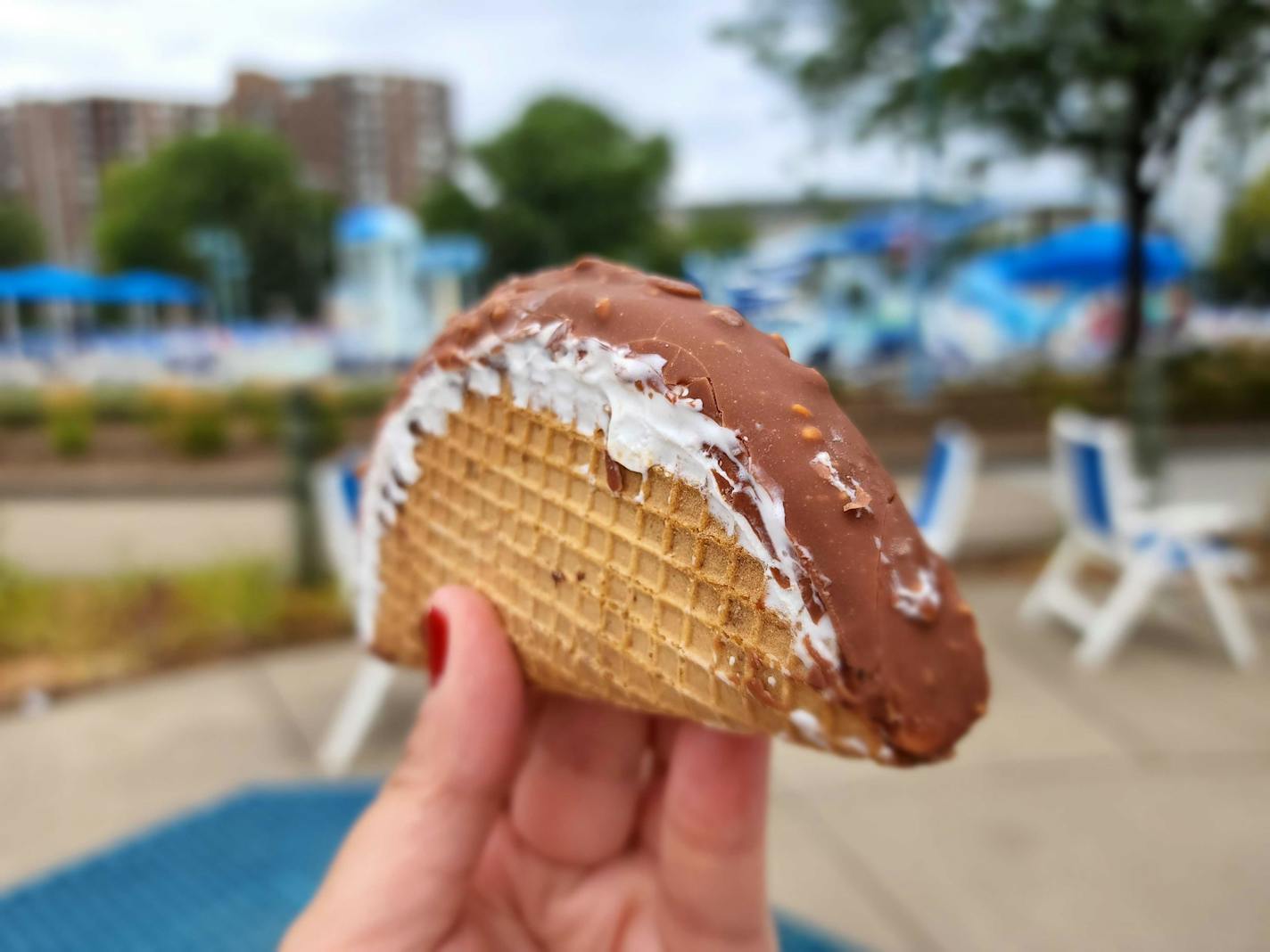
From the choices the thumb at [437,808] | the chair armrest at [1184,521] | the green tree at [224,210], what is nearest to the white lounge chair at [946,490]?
the chair armrest at [1184,521]

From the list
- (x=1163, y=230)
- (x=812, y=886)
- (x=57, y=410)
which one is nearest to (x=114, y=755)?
(x=812, y=886)

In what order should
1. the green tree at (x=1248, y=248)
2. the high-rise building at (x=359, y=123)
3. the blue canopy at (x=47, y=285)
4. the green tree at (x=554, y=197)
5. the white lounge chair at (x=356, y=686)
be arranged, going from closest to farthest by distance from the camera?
the white lounge chair at (x=356, y=686) → the blue canopy at (x=47, y=285) → the green tree at (x=554, y=197) → the green tree at (x=1248, y=248) → the high-rise building at (x=359, y=123)

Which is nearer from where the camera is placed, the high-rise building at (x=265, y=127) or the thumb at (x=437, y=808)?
the thumb at (x=437, y=808)

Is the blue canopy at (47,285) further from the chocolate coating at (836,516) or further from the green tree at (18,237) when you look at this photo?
the chocolate coating at (836,516)

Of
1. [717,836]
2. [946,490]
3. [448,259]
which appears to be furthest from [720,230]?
[717,836]

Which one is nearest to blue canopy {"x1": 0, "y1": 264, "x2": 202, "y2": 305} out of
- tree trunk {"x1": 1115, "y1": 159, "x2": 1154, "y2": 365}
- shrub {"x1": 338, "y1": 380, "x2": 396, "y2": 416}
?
shrub {"x1": 338, "y1": 380, "x2": 396, "y2": 416}

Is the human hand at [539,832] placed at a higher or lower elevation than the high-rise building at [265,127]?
lower

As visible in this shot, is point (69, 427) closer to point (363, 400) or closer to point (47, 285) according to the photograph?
point (363, 400)
